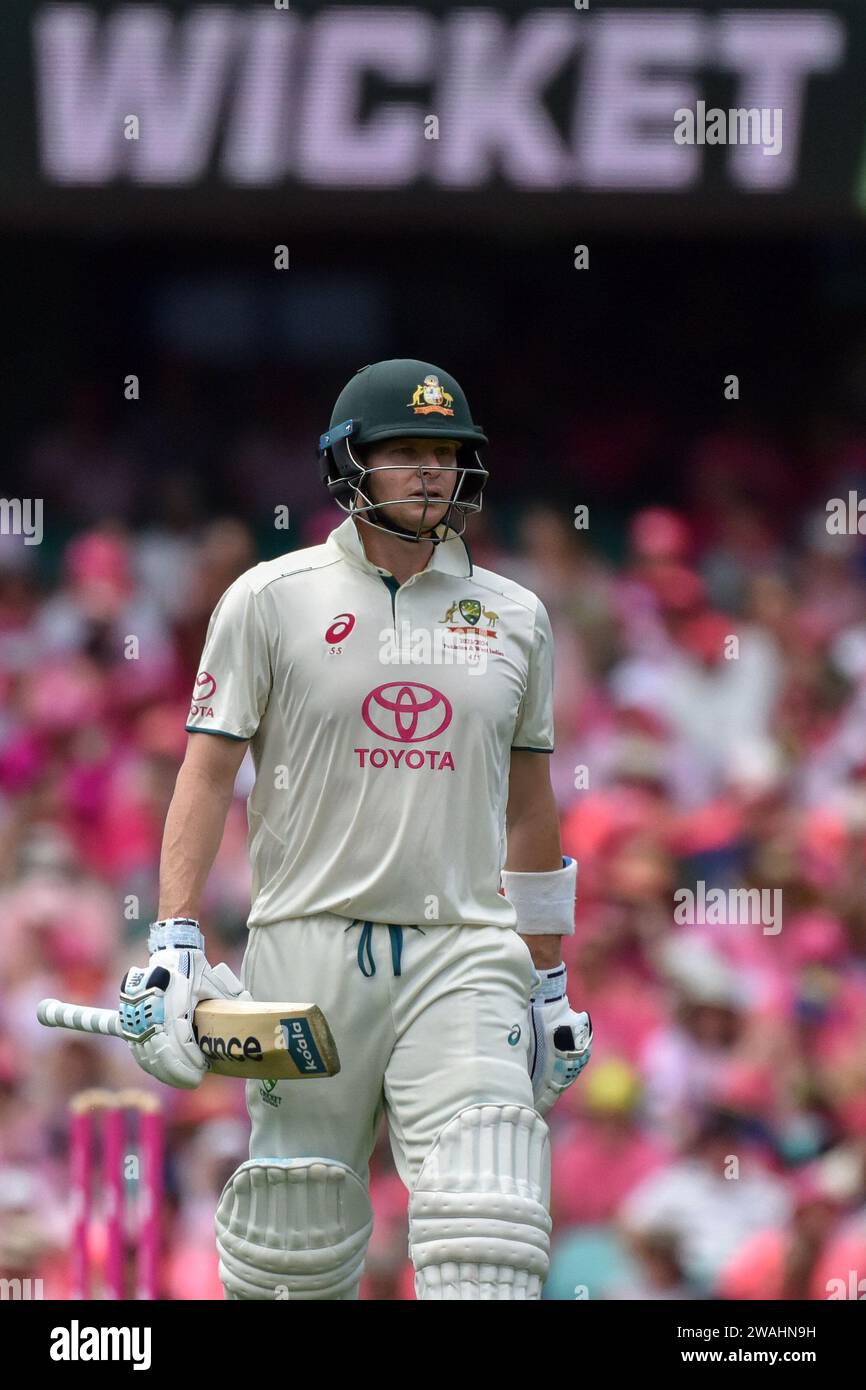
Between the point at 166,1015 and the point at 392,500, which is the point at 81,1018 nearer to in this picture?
the point at 166,1015

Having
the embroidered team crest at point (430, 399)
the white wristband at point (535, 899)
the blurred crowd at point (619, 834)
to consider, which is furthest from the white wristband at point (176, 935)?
the blurred crowd at point (619, 834)

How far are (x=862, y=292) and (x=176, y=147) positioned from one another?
266cm

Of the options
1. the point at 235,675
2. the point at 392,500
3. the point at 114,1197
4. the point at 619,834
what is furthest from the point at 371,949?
the point at 619,834

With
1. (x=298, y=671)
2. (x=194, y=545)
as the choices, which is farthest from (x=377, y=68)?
(x=298, y=671)

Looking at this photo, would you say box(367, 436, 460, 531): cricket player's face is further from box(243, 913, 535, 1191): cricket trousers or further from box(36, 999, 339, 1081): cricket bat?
box(36, 999, 339, 1081): cricket bat

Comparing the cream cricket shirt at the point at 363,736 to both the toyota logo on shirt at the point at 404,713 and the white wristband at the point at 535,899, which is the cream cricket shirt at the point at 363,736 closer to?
the toyota logo on shirt at the point at 404,713

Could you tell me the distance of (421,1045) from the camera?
12.6ft

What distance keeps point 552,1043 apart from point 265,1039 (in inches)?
26.5

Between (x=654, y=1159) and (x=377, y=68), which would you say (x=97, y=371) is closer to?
(x=377, y=68)

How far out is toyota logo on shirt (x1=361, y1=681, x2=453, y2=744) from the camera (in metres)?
3.90

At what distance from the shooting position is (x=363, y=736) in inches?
153

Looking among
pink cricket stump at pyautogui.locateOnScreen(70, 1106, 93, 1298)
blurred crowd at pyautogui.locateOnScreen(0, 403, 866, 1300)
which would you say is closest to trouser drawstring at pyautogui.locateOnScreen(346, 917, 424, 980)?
pink cricket stump at pyautogui.locateOnScreen(70, 1106, 93, 1298)

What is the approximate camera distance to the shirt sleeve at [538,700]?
162 inches

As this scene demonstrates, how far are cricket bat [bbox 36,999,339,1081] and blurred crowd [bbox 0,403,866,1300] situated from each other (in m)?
2.13
